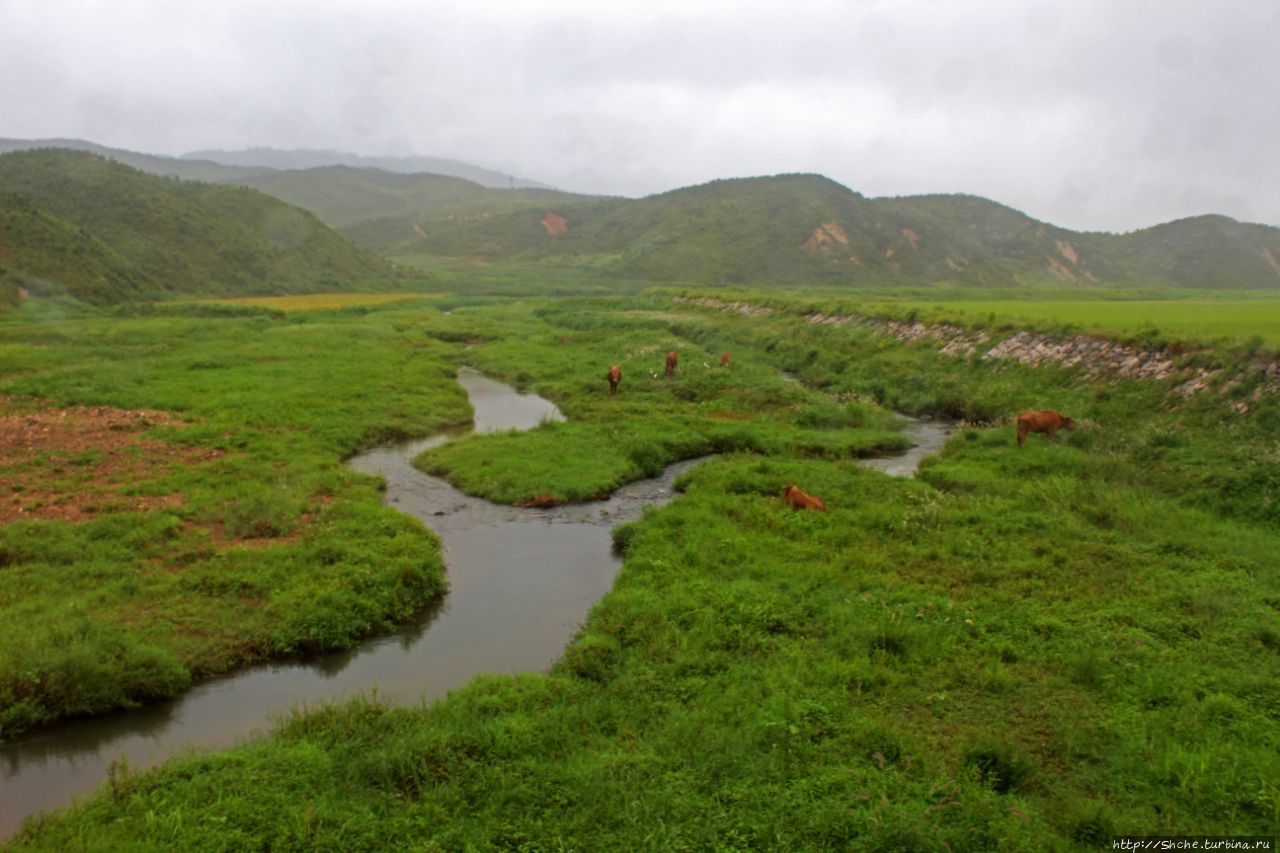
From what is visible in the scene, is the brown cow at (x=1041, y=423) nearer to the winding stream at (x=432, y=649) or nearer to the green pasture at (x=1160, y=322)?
the winding stream at (x=432, y=649)

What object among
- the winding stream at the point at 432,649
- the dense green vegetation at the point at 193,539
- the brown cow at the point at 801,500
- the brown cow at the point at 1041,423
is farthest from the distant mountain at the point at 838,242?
the brown cow at the point at 801,500

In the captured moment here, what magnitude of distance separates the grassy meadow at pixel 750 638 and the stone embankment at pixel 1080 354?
21.5 inches

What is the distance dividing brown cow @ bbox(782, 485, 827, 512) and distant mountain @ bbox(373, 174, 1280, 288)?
80614mm

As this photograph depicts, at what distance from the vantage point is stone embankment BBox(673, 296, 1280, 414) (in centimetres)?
1798

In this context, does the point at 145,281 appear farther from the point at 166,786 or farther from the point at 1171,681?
the point at 1171,681

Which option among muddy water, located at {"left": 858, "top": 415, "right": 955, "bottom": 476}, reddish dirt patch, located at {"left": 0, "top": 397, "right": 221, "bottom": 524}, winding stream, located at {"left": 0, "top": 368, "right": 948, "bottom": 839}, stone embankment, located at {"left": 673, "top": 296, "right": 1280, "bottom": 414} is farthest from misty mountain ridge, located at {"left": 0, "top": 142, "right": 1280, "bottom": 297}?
winding stream, located at {"left": 0, "top": 368, "right": 948, "bottom": 839}

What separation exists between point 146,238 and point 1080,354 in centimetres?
6886

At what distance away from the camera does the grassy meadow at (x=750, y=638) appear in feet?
21.1

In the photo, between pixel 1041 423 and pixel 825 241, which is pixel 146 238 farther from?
pixel 825 241

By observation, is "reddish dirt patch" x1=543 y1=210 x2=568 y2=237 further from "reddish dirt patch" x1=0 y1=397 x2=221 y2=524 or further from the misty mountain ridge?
"reddish dirt patch" x1=0 y1=397 x2=221 y2=524

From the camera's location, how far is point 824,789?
6.73m

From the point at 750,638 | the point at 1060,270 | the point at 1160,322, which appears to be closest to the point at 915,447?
the point at 1160,322

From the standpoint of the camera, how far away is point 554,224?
449 ft

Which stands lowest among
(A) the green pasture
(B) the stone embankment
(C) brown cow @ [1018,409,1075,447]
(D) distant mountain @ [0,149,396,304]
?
(C) brown cow @ [1018,409,1075,447]
